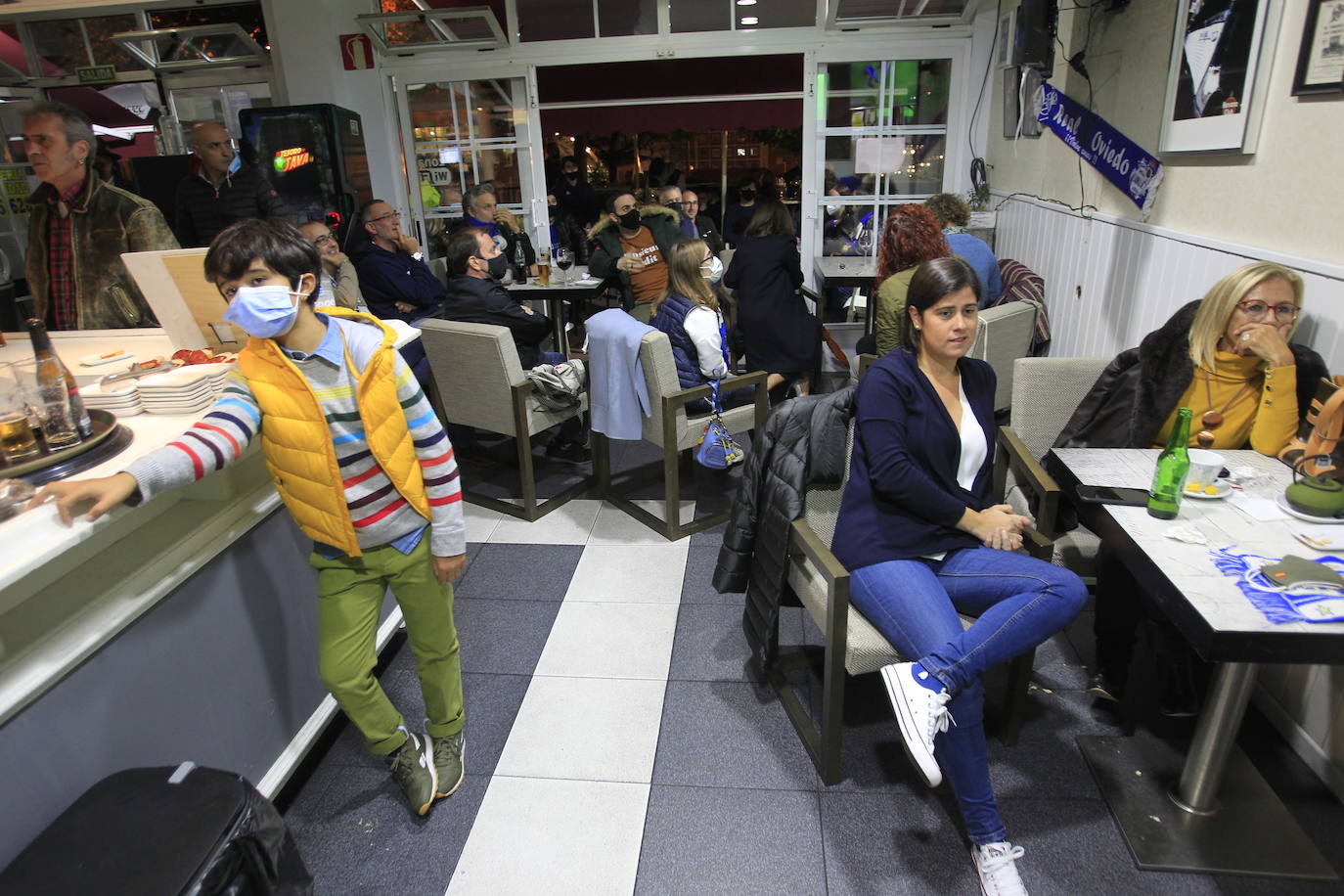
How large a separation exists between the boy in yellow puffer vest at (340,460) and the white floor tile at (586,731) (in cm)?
30

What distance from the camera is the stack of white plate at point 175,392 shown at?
1.88m

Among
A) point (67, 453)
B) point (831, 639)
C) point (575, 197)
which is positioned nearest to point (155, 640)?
point (67, 453)

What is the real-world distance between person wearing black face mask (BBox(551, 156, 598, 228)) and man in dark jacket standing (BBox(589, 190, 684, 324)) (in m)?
1.87

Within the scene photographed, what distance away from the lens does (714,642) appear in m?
2.58

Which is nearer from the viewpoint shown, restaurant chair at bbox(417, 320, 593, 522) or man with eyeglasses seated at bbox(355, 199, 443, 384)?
restaurant chair at bbox(417, 320, 593, 522)

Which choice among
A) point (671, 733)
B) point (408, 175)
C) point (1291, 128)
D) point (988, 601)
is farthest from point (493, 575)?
point (408, 175)

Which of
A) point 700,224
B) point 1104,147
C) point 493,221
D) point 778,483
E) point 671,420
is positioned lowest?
point 671,420

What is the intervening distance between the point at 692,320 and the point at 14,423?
218 cm

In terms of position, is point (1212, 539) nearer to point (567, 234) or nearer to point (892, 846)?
point (892, 846)

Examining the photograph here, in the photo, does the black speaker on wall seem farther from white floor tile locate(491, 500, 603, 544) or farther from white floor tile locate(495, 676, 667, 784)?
white floor tile locate(495, 676, 667, 784)

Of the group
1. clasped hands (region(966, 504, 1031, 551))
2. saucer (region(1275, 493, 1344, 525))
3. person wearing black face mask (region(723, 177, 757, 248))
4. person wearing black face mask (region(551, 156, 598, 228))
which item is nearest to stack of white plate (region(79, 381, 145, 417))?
clasped hands (region(966, 504, 1031, 551))

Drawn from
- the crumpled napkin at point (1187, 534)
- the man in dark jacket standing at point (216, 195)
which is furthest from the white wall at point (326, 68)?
the crumpled napkin at point (1187, 534)

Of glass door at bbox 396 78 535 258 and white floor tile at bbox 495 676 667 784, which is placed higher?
glass door at bbox 396 78 535 258

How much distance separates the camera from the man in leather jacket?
2.54m
